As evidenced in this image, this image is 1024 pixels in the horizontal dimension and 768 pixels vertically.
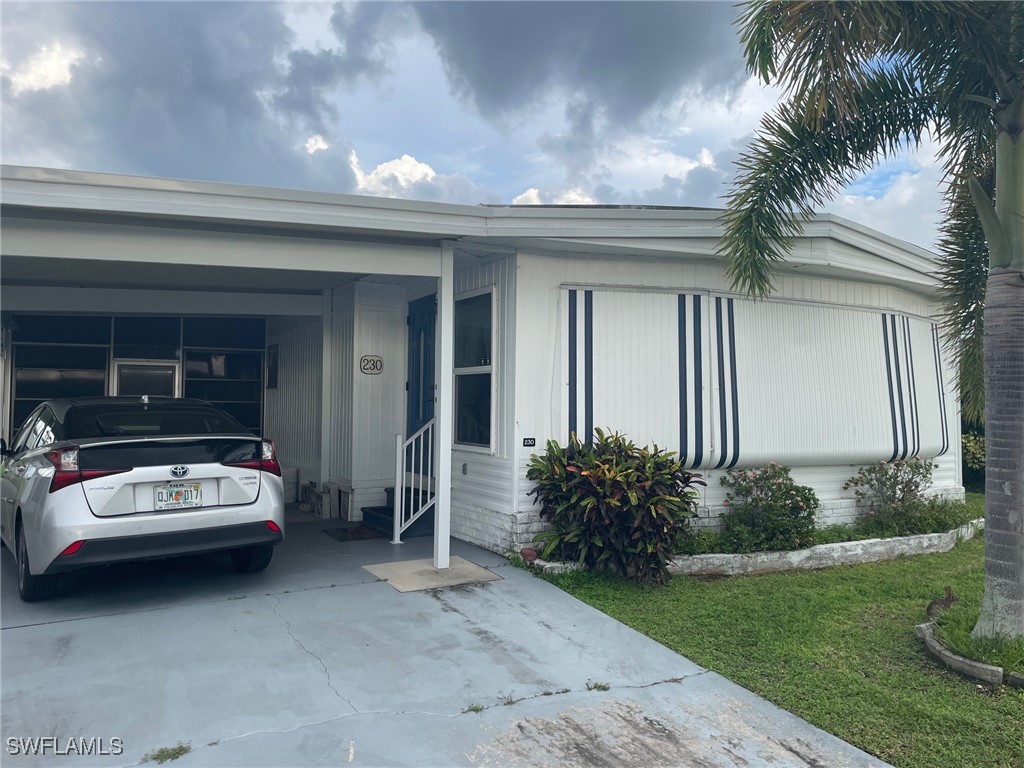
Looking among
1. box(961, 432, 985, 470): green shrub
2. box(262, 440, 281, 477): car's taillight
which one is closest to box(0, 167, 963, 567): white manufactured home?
box(262, 440, 281, 477): car's taillight

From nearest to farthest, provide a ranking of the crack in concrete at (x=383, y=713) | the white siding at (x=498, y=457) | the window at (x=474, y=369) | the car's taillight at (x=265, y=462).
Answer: the crack in concrete at (x=383, y=713)
the car's taillight at (x=265, y=462)
the white siding at (x=498, y=457)
the window at (x=474, y=369)

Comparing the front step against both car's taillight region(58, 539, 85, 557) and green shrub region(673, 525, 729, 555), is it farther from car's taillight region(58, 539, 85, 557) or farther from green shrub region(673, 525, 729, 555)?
car's taillight region(58, 539, 85, 557)

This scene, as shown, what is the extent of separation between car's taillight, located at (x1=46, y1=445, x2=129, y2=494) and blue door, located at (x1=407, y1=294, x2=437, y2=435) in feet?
12.5

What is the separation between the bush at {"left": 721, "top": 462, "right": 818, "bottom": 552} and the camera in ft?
23.4

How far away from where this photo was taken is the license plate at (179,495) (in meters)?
5.06

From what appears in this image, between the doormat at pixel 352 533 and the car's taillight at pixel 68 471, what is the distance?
2941 mm

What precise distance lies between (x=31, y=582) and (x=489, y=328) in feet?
13.7

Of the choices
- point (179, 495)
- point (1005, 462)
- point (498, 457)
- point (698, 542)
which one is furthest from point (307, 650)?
point (1005, 462)

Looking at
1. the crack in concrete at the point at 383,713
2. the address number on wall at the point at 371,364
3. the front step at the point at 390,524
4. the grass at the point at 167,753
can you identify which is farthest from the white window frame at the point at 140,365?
the grass at the point at 167,753

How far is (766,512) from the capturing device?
7.26 metres

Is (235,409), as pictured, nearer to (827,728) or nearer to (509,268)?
(509,268)

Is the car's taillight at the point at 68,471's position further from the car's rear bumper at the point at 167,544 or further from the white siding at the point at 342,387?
the white siding at the point at 342,387

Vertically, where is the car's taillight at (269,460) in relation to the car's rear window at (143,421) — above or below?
below

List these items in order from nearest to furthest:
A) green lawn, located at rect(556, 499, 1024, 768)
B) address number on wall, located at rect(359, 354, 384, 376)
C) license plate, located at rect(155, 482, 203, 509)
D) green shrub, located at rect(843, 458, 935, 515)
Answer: green lawn, located at rect(556, 499, 1024, 768) → license plate, located at rect(155, 482, 203, 509) → green shrub, located at rect(843, 458, 935, 515) → address number on wall, located at rect(359, 354, 384, 376)
